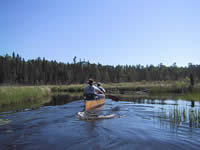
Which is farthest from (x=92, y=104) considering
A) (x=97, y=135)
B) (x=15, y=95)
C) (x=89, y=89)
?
(x=15, y=95)

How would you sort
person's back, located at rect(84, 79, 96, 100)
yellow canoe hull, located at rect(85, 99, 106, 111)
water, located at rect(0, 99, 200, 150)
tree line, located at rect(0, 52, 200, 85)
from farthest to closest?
tree line, located at rect(0, 52, 200, 85) → person's back, located at rect(84, 79, 96, 100) → yellow canoe hull, located at rect(85, 99, 106, 111) → water, located at rect(0, 99, 200, 150)

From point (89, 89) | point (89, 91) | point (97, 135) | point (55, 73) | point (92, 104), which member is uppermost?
point (55, 73)

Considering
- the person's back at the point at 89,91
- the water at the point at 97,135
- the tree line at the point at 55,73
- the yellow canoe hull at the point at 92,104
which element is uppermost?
the tree line at the point at 55,73

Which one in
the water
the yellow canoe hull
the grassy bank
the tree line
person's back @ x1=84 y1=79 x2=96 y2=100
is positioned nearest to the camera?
the water

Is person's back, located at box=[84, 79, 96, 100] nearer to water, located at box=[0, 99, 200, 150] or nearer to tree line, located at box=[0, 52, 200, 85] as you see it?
water, located at box=[0, 99, 200, 150]

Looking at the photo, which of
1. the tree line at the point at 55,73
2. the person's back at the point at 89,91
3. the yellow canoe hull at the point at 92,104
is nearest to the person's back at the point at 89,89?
the person's back at the point at 89,91

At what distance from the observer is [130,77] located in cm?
9612

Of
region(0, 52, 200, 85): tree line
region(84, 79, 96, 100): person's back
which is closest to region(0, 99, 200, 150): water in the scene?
region(84, 79, 96, 100): person's back

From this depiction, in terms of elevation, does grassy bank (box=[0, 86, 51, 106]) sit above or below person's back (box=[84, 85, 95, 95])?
below

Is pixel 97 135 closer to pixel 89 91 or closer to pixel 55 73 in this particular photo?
pixel 89 91

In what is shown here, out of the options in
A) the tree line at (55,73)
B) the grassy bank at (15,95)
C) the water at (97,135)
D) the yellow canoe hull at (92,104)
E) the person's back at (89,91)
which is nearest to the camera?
the water at (97,135)

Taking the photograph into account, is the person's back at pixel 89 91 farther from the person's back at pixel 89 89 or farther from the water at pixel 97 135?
the water at pixel 97 135

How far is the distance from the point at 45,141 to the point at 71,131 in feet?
5.25

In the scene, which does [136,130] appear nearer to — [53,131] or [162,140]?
[162,140]
